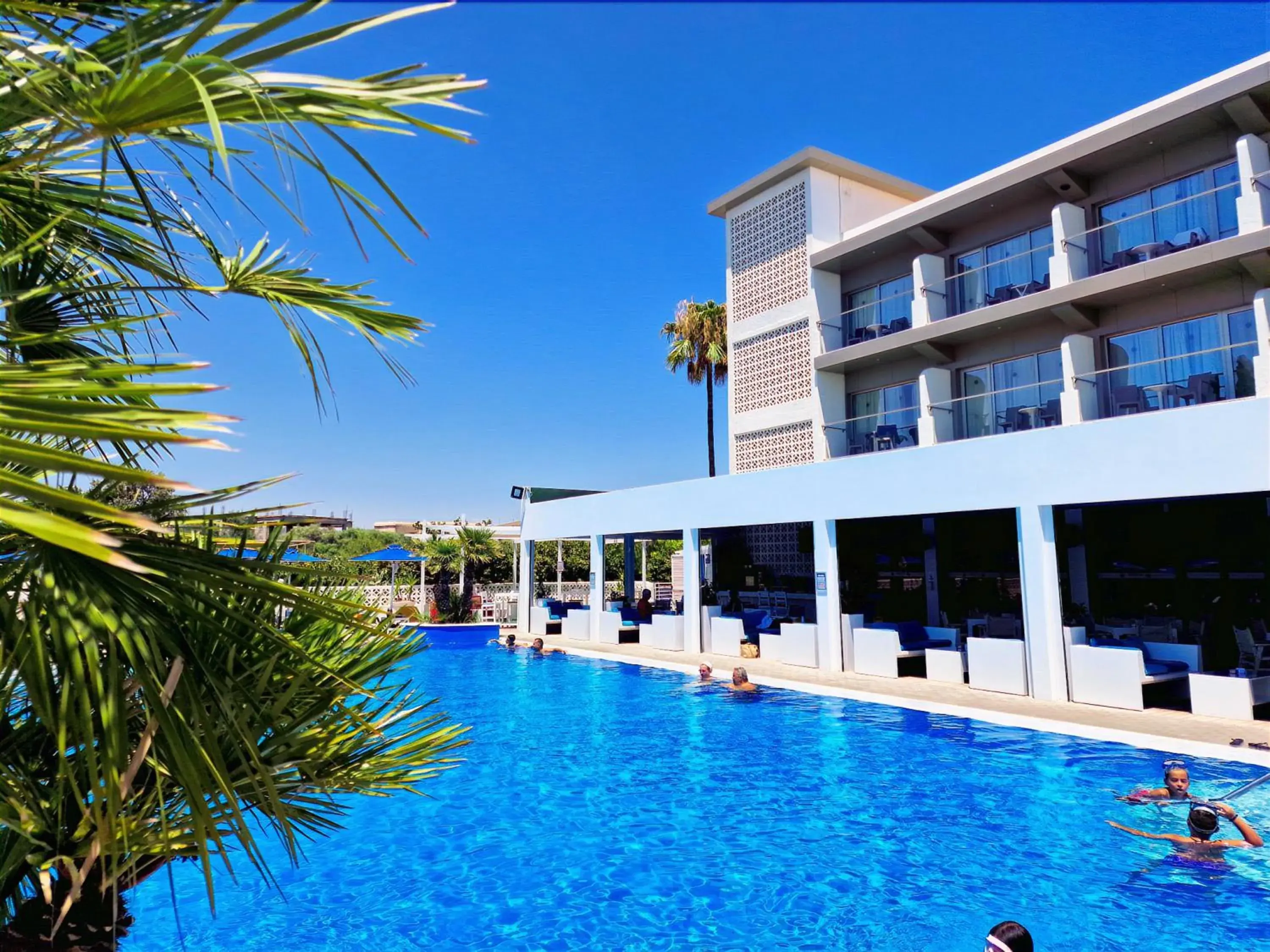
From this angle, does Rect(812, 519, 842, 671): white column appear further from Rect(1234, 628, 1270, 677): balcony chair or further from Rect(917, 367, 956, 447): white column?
Rect(1234, 628, 1270, 677): balcony chair

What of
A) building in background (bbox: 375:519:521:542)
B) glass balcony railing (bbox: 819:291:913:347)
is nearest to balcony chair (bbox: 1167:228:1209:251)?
glass balcony railing (bbox: 819:291:913:347)

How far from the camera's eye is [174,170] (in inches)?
123

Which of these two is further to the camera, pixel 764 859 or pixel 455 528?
pixel 455 528

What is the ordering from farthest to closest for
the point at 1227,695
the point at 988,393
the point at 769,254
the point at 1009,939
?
the point at 769,254, the point at 988,393, the point at 1227,695, the point at 1009,939

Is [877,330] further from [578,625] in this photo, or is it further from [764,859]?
[764,859]

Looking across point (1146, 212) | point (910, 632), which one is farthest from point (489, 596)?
point (1146, 212)

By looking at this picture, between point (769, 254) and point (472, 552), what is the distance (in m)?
17.2

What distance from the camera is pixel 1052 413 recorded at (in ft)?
59.4

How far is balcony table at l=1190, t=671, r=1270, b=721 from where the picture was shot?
11391mm

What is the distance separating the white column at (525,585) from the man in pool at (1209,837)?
75.3 feet

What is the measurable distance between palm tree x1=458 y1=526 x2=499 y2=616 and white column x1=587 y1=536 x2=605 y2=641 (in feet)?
28.8

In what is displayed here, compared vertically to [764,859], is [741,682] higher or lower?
higher

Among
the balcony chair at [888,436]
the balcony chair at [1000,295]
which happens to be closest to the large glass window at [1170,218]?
the balcony chair at [1000,295]

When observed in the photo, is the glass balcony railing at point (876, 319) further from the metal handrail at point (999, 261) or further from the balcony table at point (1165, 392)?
the balcony table at point (1165, 392)
